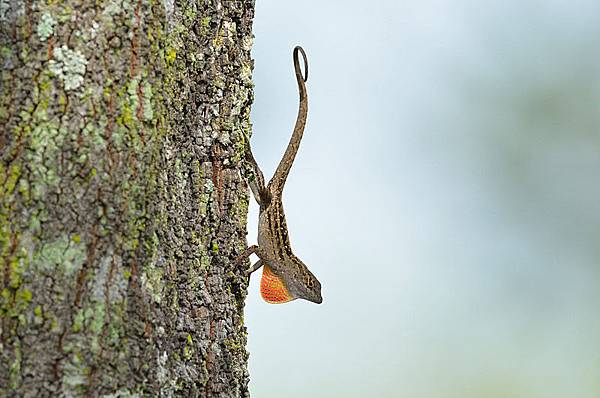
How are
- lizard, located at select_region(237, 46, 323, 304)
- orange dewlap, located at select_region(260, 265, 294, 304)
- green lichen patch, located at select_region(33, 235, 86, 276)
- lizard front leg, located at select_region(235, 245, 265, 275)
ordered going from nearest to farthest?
1. green lichen patch, located at select_region(33, 235, 86, 276)
2. lizard front leg, located at select_region(235, 245, 265, 275)
3. lizard, located at select_region(237, 46, 323, 304)
4. orange dewlap, located at select_region(260, 265, 294, 304)

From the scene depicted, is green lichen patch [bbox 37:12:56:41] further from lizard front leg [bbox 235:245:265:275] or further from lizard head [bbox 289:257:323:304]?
lizard head [bbox 289:257:323:304]

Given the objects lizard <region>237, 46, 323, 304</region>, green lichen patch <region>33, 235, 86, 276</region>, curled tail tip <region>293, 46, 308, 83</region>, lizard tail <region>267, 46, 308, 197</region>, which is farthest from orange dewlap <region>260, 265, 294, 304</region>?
green lichen patch <region>33, 235, 86, 276</region>

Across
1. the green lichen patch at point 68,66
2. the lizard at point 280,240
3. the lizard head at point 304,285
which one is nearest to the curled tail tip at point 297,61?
the lizard at point 280,240

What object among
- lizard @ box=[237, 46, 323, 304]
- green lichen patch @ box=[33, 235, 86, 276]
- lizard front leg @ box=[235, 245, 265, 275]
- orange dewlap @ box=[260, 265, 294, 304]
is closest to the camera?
green lichen patch @ box=[33, 235, 86, 276]

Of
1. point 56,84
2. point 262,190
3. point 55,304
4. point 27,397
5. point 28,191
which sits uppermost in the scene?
point 262,190

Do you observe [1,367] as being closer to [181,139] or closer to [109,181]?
[109,181]

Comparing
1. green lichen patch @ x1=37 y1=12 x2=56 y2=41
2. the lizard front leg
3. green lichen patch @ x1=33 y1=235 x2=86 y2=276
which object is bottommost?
green lichen patch @ x1=33 y1=235 x2=86 y2=276

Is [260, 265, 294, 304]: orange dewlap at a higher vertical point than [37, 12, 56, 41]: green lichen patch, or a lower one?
lower

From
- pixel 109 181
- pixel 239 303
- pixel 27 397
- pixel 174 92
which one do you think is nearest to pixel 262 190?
pixel 239 303
